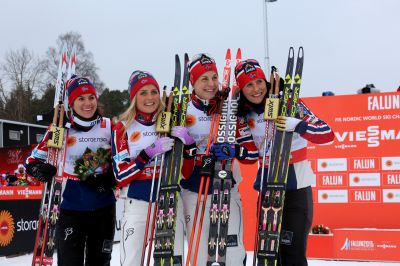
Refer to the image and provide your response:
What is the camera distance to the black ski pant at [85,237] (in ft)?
11.4

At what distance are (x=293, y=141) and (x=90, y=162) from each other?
1433 mm

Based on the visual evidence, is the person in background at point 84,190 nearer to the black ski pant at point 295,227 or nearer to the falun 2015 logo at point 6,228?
the black ski pant at point 295,227

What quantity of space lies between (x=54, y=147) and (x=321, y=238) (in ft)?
14.5

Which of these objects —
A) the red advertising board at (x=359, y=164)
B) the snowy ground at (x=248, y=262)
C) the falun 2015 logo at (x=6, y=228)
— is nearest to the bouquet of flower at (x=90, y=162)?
the snowy ground at (x=248, y=262)

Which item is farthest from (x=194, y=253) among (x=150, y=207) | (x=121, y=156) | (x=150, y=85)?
(x=150, y=85)

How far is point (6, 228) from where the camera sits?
7250 mm

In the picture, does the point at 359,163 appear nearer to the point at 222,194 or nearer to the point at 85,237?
the point at 222,194

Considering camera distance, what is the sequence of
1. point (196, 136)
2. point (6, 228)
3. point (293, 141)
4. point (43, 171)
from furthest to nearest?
point (6, 228), point (43, 171), point (196, 136), point (293, 141)

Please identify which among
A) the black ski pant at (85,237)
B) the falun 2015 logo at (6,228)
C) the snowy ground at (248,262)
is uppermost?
the black ski pant at (85,237)

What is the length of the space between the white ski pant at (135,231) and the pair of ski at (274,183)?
21.0 inches

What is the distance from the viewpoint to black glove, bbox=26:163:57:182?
3.55m

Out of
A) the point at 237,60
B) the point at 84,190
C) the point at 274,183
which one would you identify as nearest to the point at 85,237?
the point at 84,190

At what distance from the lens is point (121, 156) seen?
3316mm

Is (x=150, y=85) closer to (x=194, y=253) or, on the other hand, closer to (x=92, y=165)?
(x=92, y=165)
